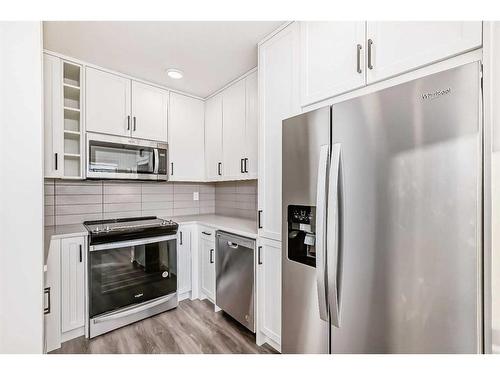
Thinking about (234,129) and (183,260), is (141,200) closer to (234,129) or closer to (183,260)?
(183,260)

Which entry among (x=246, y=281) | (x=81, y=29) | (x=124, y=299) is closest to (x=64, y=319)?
(x=124, y=299)

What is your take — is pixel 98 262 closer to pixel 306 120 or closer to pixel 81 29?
pixel 81 29

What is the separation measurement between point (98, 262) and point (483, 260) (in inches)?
90.2

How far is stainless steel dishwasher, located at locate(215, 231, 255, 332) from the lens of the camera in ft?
5.94

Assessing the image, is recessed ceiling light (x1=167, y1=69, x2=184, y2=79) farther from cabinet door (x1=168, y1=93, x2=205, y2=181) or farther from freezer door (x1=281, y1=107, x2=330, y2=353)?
freezer door (x1=281, y1=107, x2=330, y2=353)

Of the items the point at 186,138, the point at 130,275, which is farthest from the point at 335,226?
the point at 186,138

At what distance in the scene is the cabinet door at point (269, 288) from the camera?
1.58 m

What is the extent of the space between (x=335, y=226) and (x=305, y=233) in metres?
0.27

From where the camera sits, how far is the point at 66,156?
204cm

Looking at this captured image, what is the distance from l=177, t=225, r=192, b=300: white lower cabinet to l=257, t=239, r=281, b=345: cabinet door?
3.30 feet

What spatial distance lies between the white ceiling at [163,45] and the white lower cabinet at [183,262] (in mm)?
1546

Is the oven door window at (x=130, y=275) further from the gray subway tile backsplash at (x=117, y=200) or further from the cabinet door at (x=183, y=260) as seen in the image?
the gray subway tile backsplash at (x=117, y=200)

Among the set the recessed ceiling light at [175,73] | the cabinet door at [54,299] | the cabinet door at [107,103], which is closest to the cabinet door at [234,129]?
the recessed ceiling light at [175,73]

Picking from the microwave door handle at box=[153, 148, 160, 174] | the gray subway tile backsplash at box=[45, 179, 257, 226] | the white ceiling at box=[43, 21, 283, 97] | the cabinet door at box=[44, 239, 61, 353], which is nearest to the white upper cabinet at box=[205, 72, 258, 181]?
the white ceiling at box=[43, 21, 283, 97]
